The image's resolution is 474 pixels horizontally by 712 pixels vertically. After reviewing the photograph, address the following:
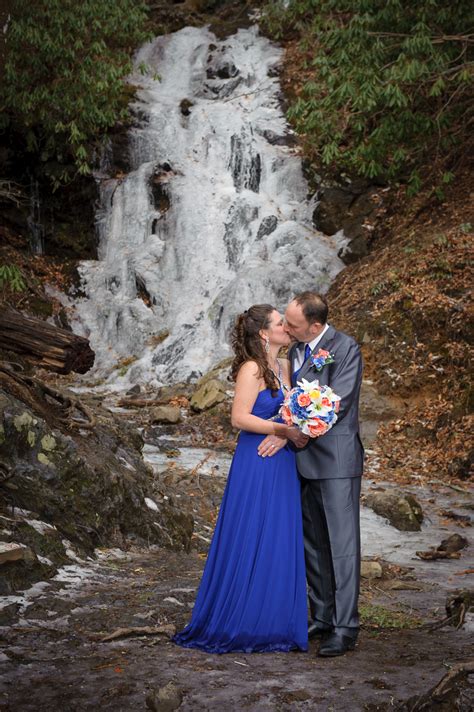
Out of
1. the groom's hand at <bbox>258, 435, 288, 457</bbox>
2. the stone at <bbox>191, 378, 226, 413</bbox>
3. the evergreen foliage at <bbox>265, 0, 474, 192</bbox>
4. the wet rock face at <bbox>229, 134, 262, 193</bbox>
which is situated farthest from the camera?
the wet rock face at <bbox>229, 134, 262, 193</bbox>

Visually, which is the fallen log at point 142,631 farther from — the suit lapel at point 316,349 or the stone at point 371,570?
the stone at point 371,570

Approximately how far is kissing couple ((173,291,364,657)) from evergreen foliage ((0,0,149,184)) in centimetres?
1370

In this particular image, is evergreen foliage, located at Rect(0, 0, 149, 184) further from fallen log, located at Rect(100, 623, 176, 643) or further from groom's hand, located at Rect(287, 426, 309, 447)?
fallen log, located at Rect(100, 623, 176, 643)

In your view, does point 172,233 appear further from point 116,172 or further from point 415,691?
Answer: point 415,691

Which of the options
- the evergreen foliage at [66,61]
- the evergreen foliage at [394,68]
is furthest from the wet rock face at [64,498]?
the evergreen foliage at [66,61]

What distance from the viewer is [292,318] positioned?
4691 millimetres

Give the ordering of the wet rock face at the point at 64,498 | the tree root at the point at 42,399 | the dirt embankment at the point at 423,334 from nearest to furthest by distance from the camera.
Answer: the wet rock face at the point at 64,498 < the tree root at the point at 42,399 < the dirt embankment at the point at 423,334

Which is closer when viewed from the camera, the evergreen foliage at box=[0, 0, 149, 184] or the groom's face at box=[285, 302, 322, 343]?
the groom's face at box=[285, 302, 322, 343]

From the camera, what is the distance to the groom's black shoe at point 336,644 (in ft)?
14.3

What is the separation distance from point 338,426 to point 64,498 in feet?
8.60

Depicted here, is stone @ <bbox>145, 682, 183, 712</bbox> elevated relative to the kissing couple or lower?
lower

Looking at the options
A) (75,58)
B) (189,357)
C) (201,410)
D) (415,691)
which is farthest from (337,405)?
(75,58)

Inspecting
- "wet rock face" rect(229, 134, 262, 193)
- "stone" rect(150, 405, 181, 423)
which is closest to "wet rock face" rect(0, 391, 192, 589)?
"stone" rect(150, 405, 181, 423)

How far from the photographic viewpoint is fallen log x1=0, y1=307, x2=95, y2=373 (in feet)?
22.7
